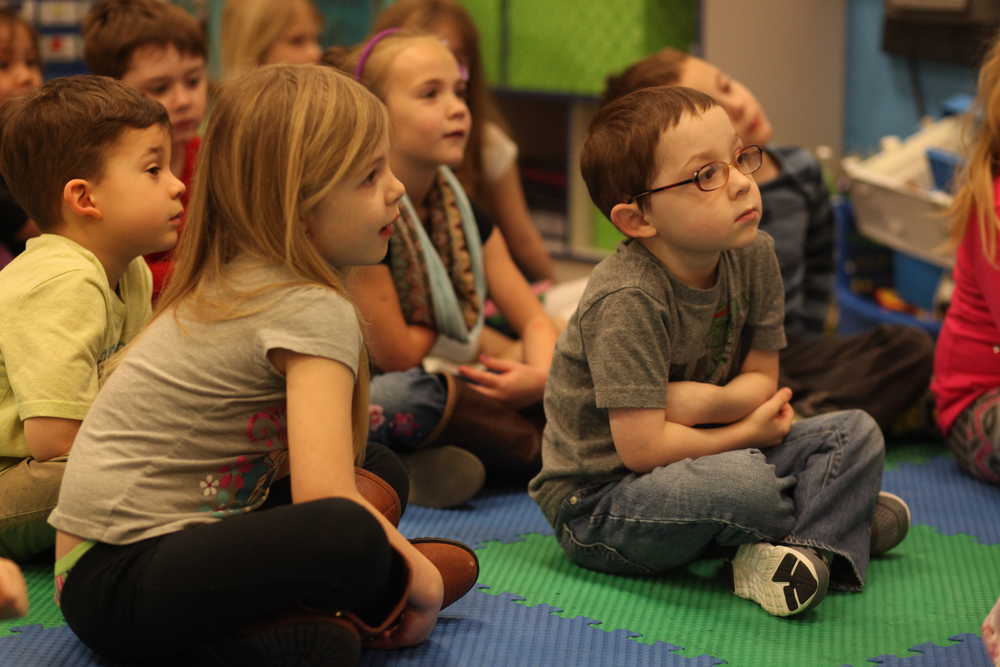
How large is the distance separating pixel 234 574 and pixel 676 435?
51cm

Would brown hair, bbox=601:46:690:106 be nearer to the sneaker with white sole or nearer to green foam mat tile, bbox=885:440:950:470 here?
→ green foam mat tile, bbox=885:440:950:470

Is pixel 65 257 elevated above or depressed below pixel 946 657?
above

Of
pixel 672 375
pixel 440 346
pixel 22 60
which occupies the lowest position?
pixel 440 346

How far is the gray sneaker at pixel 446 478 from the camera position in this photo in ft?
5.50

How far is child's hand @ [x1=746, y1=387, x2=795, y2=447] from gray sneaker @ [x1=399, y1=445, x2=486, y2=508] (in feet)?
1.46

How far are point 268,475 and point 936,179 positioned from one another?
5.00ft

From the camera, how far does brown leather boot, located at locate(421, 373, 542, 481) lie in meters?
1.71

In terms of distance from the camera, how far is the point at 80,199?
4.54ft

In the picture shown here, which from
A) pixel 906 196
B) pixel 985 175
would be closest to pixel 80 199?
pixel 985 175

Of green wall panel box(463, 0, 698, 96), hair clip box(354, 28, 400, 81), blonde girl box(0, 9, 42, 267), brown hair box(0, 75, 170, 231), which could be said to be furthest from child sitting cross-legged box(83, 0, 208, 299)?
green wall panel box(463, 0, 698, 96)

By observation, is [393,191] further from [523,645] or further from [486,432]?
[486,432]

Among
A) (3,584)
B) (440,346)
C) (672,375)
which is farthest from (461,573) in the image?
(440,346)

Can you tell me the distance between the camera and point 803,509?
1323 millimetres

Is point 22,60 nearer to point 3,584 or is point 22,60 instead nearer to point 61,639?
point 61,639
